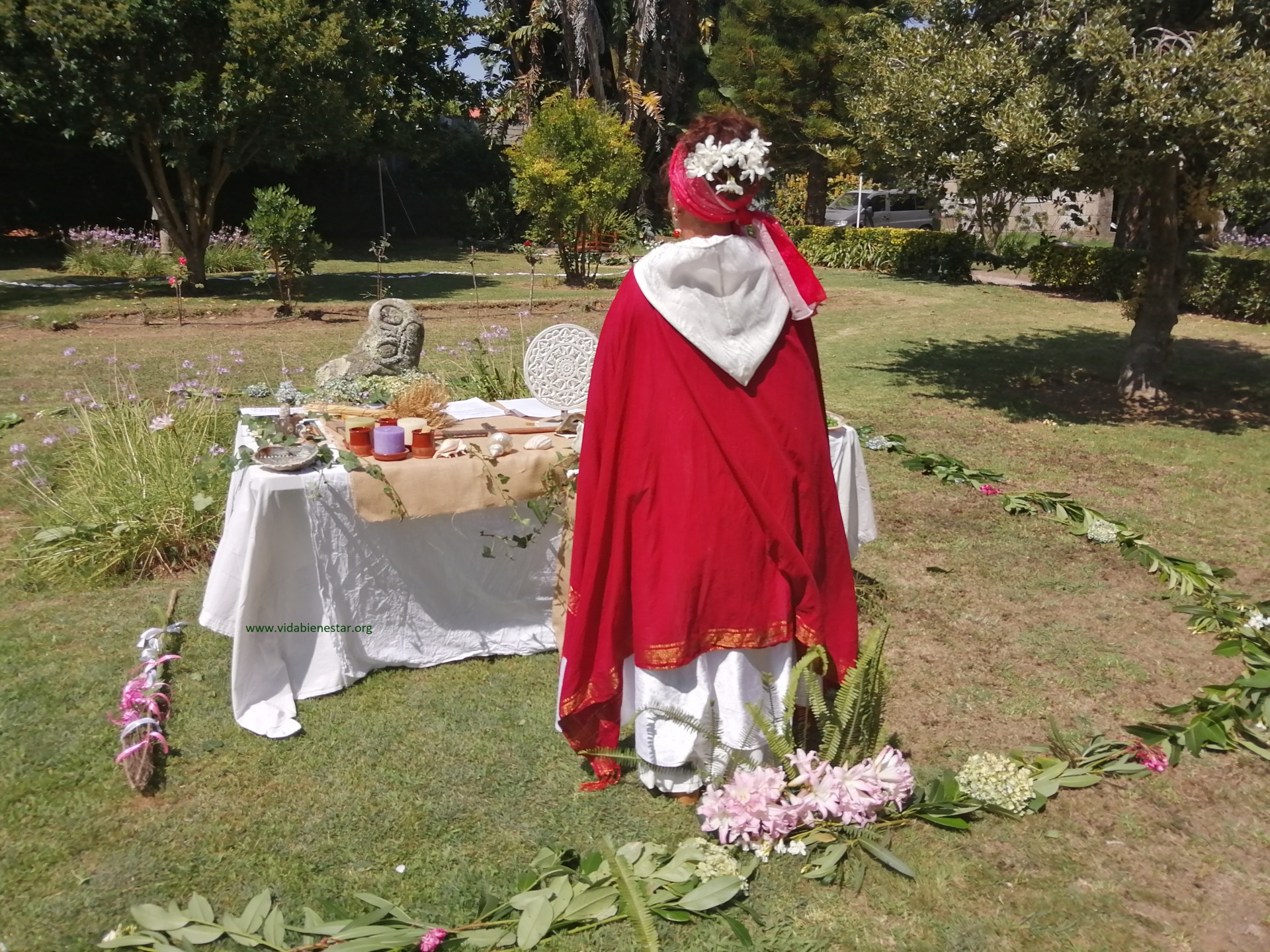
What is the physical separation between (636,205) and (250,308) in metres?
14.7

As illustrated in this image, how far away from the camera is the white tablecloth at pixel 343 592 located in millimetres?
3342

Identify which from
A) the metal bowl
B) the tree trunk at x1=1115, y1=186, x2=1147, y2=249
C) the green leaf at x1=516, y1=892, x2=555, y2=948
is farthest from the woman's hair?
the tree trunk at x1=1115, y1=186, x2=1147, y2=249

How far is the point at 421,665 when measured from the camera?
3.84 metres

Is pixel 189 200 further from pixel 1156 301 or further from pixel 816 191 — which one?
pixel 816 191

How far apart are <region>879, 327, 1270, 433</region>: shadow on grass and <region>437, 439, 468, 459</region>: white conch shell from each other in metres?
6.30

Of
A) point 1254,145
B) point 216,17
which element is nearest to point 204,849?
point 1254,145

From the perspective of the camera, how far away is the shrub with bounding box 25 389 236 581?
450cm

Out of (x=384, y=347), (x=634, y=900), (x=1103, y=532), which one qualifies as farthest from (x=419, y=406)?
(x=1103, y=532)

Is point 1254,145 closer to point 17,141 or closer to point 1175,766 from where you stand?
point 1175,766

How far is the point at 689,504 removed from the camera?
277 cm

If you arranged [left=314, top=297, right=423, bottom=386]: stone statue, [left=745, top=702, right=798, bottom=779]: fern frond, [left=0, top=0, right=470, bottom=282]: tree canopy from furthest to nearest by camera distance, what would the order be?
[left=0, top=0, right=470, bottom=282]: tree canopy < [left=314, top=297, right=423, bottom=386]: stone statue < [left=745, top=702, right=798, bottom=779]: fern frond

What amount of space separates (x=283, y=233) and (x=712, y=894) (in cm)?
1295

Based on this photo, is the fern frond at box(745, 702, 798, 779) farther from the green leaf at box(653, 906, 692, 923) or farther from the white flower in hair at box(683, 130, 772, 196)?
the white flower in hair at box(683, 130, 772, 196)

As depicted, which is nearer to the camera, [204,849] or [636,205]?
[204,849]
